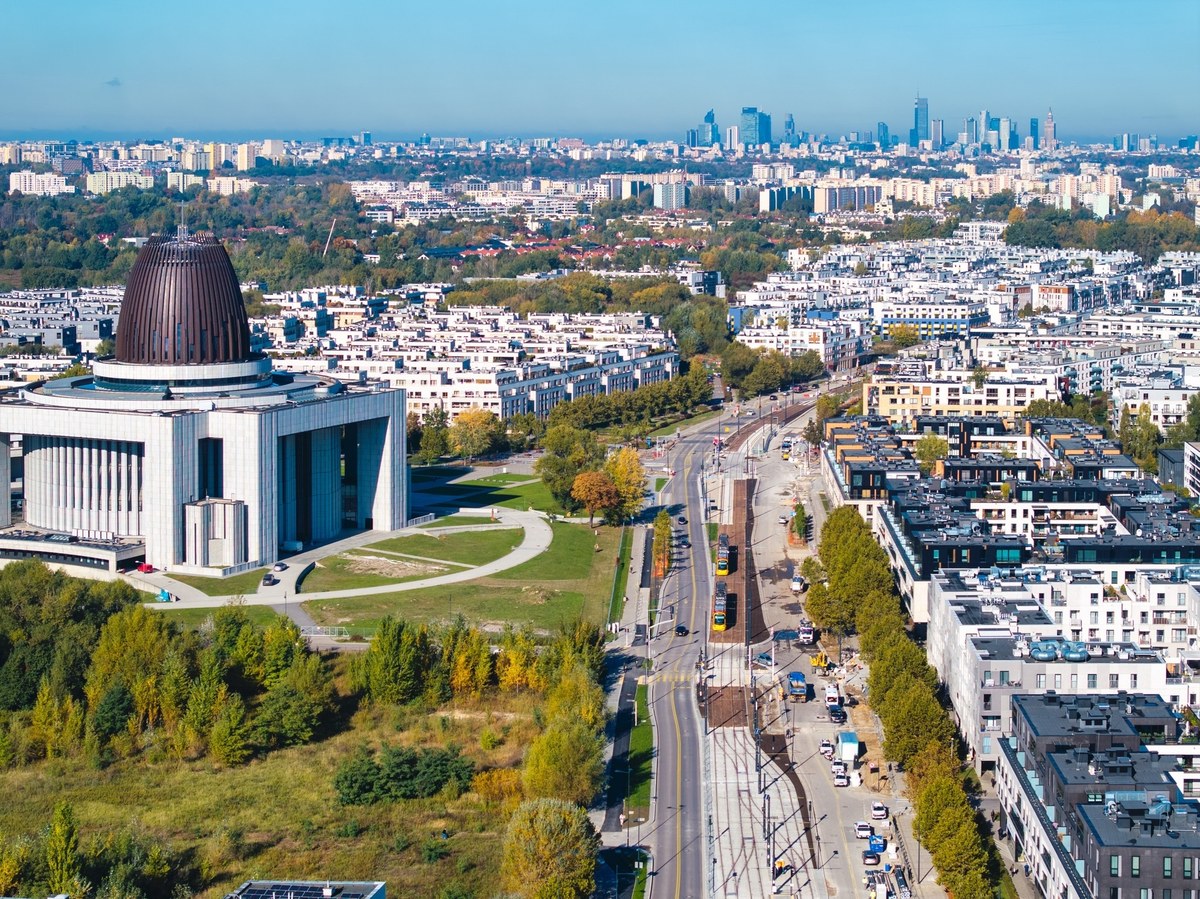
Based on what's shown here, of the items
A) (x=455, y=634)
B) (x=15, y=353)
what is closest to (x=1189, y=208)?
(x=15, y=353)

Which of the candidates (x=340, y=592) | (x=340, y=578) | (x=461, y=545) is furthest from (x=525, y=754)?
(x=461, y=545)

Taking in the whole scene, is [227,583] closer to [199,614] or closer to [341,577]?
[341,577]

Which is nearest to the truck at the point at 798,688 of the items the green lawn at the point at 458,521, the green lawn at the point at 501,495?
the green lawn at the point at 458,521

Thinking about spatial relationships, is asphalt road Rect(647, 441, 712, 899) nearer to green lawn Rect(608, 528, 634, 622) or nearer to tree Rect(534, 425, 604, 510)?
green lawn Rect(608, 528, 634, 622)

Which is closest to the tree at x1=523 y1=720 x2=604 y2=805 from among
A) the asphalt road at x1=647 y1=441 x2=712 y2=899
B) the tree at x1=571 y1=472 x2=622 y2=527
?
the asphalt road at x1=647 y1=441 x2=712 y2=899

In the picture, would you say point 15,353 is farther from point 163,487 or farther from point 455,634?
point 455,634

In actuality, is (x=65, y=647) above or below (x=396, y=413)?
below

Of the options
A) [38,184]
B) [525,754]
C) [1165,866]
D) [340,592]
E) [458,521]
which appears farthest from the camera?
[38,184]
